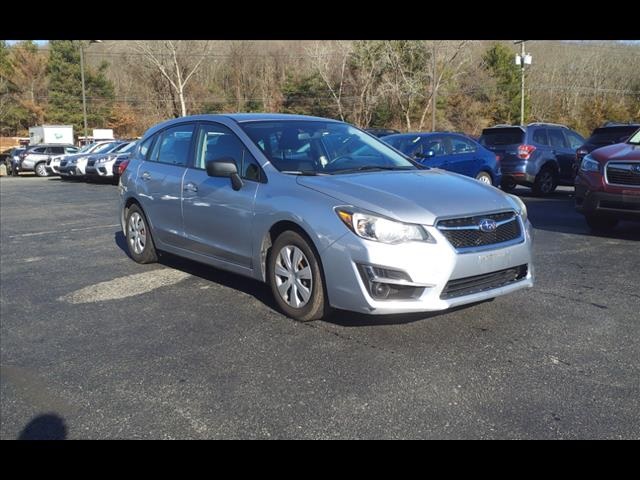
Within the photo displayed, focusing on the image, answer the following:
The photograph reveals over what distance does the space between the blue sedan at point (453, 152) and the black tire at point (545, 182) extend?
56.8 inches

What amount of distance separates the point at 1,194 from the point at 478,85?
157ft

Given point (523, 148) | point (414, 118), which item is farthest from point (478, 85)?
point (523, 148)

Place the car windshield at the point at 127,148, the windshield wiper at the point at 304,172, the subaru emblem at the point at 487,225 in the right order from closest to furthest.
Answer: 1. the subaru emblem at the point at 487,225
2. the windshield wiper at the point at 304,172
3. the car windshield at the point at 127,148

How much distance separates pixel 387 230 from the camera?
13.0 feet

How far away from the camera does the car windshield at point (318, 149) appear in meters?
4.98

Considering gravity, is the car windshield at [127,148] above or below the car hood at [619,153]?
above

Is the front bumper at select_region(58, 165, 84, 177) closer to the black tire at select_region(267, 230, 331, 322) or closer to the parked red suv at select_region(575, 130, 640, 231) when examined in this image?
the parked red suv at select_region(575, 130, 640, 231)

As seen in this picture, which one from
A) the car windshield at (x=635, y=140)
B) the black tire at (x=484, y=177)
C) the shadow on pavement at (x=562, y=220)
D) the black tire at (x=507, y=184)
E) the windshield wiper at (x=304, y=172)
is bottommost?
the shadow on pavement at (x=562, y=220)

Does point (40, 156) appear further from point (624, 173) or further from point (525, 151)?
point (624, 173)

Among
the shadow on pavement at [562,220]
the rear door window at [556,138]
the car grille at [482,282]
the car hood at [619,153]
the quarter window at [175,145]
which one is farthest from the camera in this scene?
the rear door window at [556,138]

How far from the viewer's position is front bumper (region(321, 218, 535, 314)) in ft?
12.8

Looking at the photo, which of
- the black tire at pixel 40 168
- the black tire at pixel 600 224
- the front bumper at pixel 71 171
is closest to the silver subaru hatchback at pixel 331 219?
the black tire at pixel 600 224

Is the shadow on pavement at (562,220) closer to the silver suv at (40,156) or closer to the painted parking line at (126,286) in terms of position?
the painted parking line at (126,286)
